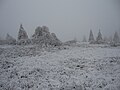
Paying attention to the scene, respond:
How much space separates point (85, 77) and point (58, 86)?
11.7ft

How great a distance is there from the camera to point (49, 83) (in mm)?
10234

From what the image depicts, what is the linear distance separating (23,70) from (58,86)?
19.2 feet

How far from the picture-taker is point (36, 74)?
39.4 ft

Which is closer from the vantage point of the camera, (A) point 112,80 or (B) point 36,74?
(A) point 112,80

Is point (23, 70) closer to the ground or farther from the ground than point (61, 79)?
farther from the ground

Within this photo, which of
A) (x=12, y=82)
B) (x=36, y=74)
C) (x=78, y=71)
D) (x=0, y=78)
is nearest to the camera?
(x=12, y=82)

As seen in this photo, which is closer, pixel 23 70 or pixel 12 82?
pixel 12 82

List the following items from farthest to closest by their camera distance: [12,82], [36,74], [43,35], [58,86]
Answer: [43,35] < [36,74] < [12,82] < [58,86]

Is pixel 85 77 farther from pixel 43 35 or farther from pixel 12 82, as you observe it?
pixel 43 35

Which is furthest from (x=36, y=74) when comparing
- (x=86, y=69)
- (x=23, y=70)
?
(x=86, y=69)

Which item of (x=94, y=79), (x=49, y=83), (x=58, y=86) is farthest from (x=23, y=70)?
(x=94, y=79)

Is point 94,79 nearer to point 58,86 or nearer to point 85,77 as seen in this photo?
point 85,77

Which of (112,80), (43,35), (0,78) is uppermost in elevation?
(43,35)

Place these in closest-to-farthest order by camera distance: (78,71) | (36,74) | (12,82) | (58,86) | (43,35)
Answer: (58,86), (12,82), (36,74), (78,71), (43,35)
